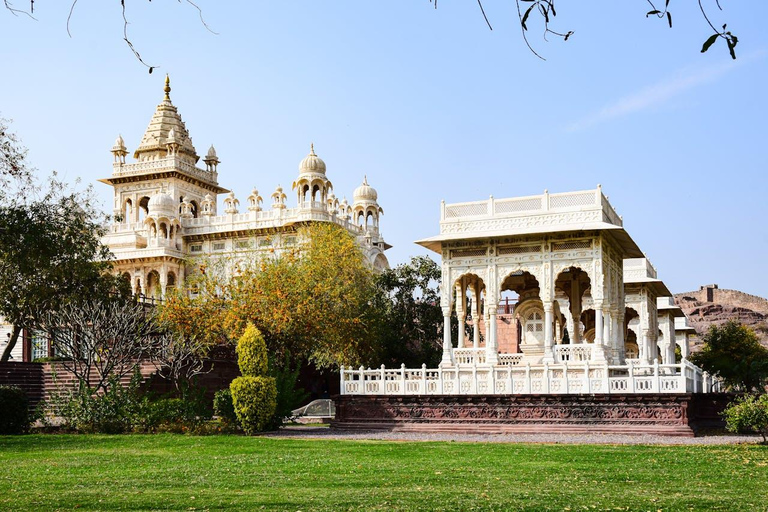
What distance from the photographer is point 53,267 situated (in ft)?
110

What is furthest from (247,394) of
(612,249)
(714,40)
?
(714,40)

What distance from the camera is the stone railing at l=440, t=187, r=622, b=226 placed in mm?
26781

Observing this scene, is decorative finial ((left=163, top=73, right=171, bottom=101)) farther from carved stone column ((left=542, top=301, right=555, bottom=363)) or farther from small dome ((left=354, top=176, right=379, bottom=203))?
carved stone column ((left=542, top=301, right=555, bottom=363))

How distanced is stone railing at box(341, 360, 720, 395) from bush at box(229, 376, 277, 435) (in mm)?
2771

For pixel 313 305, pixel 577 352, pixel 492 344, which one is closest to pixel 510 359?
pixel 492 344

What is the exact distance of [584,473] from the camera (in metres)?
13.7

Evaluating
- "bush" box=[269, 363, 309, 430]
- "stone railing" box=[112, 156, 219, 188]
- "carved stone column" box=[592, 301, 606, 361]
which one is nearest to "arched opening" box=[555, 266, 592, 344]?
"carved stone column" box=[592, 301, 606, 361]

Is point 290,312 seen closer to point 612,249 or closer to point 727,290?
point 612,249

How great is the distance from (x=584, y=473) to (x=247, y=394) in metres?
12.9

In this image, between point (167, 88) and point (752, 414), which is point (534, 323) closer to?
point (752, 414)

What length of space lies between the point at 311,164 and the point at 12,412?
32.1 m

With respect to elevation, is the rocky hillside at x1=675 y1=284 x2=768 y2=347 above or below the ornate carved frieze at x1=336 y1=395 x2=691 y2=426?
above

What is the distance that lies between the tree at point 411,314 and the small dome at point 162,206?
62.4ft

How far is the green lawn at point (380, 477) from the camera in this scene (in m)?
10.6
